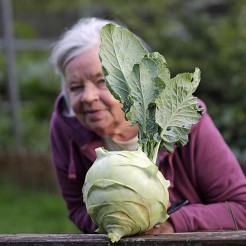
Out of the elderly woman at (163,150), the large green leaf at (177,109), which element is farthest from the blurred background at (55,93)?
the large green leaf at (177,109)

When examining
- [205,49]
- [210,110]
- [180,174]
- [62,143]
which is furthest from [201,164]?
[205,49]

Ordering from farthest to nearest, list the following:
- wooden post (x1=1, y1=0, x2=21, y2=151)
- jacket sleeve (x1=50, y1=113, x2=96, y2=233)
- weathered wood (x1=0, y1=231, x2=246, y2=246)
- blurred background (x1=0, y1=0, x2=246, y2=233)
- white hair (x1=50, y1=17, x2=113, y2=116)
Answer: wooden post (x1=1, y1=0, x2=21, y2=151) < blurred background (x1=0, y1=0, x2=246, y2=233) < jacket sleeve (x1=50, y1=113, x2=96, y2=233) < white hair (x1=50, y1=17, x2=113, y2=116) < weathered wood (x1=0, y1=231, x2=246, y2=246)

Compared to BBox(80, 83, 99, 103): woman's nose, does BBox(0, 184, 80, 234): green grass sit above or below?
below

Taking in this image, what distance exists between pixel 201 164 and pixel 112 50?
107 cm

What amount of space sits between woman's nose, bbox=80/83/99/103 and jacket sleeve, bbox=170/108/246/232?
1.56 ft

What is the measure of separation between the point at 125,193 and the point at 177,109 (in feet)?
1.29

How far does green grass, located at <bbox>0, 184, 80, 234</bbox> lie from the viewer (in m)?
6.21

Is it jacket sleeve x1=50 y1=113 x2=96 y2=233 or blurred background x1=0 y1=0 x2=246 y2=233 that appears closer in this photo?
jacket sleeve x1=50 y1=113 x2=96 y2=233

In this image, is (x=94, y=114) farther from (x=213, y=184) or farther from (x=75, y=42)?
(x=213, y=184)

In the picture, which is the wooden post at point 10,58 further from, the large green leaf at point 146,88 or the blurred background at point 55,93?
the large green leaf at point 146,88

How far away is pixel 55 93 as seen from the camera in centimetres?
960

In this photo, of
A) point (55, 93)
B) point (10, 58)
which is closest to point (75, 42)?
point (10, 58)

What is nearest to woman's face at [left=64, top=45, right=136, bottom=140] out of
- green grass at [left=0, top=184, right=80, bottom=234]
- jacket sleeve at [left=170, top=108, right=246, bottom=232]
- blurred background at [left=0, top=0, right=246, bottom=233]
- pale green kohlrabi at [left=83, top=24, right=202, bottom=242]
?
jacket sleeve at [left=170, top=108, right=246, bottom=232]

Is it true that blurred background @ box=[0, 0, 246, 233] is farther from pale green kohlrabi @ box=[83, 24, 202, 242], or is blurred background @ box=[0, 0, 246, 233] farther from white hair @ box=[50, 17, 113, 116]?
pale green kohlrabi @ box=[83, 24, 202, 242]
